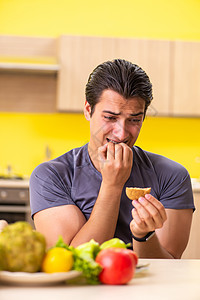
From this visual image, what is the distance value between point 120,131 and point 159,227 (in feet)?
1.52

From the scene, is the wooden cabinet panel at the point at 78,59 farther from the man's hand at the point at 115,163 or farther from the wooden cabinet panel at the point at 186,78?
the man's hand at the point at 115,163

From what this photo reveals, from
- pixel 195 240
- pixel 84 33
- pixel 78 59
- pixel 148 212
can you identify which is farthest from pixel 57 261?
pixel 84 33

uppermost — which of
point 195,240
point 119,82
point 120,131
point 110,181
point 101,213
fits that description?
point 119,82

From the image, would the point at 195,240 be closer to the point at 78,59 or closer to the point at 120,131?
the point at 78,59

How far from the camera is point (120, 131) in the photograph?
191 cm

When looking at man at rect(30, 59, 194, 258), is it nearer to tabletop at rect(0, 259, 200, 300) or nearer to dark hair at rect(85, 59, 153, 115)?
dark hair at rect(85, 59, 153, 115)

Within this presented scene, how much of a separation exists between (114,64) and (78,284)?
43.8 inches

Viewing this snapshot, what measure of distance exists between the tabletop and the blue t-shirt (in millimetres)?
671

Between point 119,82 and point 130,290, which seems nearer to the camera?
point 130,290

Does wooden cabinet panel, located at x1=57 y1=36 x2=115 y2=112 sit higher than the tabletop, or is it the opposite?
wooden cabinet panel, located at x1=57 y1=36 x2=115 y2=112

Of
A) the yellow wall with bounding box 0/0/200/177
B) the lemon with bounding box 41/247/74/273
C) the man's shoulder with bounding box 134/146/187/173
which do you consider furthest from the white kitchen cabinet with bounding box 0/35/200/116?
the lemon with bounding box 41/247/74/273

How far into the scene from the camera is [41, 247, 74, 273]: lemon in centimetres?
110

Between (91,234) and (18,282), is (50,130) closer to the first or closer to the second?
(91,234)

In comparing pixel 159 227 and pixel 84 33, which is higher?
pixel 84 33
